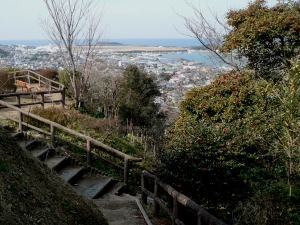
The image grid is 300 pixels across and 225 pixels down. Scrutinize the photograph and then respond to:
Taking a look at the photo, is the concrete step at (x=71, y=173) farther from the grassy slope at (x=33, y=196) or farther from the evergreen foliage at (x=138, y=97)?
the evergreen foliage at (x=138, y=97)

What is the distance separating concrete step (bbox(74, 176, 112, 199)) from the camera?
254 inches

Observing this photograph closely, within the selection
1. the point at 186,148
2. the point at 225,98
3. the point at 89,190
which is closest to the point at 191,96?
the point at 225,98

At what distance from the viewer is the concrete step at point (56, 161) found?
690cm

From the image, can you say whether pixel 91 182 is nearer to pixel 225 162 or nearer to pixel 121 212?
pixel 121 212

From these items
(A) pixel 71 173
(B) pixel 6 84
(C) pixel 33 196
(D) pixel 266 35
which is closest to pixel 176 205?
(C) pixel 33 196

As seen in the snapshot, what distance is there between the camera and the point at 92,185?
686cm

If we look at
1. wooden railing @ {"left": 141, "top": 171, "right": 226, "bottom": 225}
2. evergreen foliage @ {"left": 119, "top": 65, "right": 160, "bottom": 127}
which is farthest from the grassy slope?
evergreen foliage @ {"left": 119, "top": 65, "right": 160, "bottom": 127}

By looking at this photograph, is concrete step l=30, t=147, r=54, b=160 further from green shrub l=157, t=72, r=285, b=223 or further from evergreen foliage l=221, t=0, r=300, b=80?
evergreen foliage l=221, t=0, r=300, b=80

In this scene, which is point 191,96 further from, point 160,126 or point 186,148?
Result: point 160,126

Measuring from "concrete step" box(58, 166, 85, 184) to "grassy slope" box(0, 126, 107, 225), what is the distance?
2.06m

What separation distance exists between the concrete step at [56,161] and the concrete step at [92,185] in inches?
22.7

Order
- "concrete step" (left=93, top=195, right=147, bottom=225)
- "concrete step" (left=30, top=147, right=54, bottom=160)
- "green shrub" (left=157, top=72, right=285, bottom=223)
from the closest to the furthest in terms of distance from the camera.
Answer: "concrete step" (left=93, top=195, right=147, bottom=225) < "green shrub" (left=157, top=72, right=285, bottom=223) < "concrete step" (left=30, top=147, right=54, bottom=160)

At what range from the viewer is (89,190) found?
659cm

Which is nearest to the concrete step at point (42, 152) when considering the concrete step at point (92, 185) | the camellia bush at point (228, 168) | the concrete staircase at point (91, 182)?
the concrete staircase at point (91, 182)
